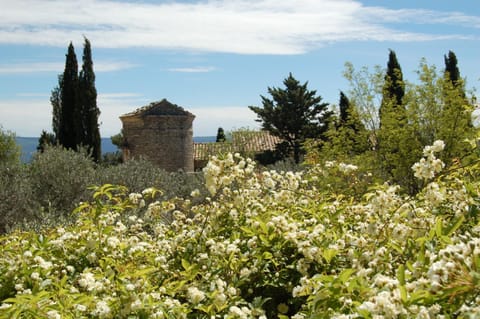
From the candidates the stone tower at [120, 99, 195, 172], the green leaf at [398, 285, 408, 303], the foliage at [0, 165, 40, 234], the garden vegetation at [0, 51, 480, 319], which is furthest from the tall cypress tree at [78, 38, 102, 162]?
the green leaf at [398, 285, 408, 303]

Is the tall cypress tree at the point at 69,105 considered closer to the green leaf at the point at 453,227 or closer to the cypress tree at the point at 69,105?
the cypress tree at the point at 69,105

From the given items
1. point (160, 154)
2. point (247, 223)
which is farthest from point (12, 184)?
point (160, 154)

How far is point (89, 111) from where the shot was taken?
23.4 meters

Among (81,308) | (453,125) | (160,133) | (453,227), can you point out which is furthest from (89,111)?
(453,227)

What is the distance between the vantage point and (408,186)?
1209 cm

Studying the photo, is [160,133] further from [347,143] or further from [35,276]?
[35,276]

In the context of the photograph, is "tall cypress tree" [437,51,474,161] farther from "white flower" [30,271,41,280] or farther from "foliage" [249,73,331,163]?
"foliage" [249,73,331,163]

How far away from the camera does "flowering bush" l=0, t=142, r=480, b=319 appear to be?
1.99 m

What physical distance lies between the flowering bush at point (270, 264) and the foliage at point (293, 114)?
80.8 ft

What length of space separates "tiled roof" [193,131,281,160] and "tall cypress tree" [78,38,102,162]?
9752mm

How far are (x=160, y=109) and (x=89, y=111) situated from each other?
3.46 metres

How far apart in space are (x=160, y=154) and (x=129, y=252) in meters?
22.2

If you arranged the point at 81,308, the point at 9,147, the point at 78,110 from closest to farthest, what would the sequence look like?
the point at 81,308
the point at 78,110
the point at 9,147

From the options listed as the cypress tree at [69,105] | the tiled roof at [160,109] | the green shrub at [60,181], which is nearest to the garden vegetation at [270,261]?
the green shrub at [60,181]
